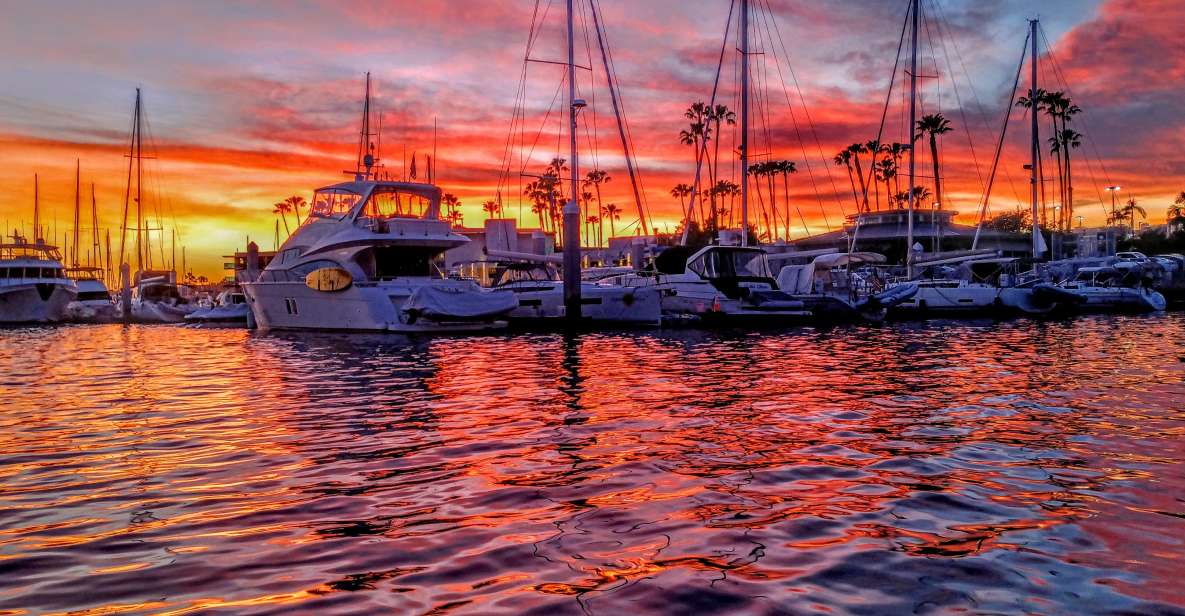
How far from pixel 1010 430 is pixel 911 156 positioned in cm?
3485

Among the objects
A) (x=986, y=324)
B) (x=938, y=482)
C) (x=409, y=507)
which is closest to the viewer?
(x=409, y=507)

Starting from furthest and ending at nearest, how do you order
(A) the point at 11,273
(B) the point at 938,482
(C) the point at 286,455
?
1. (A) the point at 11,273
2. (C) the point at 286,455
3. (B) the point at 938,482

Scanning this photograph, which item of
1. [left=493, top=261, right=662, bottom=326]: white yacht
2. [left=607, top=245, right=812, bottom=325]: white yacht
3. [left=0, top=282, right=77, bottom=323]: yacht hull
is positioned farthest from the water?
[left=0, top=282, right=77, bottom=323]: yacht hull

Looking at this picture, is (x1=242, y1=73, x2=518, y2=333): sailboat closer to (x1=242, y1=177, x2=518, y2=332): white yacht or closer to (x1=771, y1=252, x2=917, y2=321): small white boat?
(x1=242, y1=177, x2=518, y2=332): white yacht

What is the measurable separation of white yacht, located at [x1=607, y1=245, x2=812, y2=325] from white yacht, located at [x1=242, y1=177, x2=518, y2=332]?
23.1 feet

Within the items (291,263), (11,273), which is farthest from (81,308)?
(291,263)

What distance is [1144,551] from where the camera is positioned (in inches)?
167

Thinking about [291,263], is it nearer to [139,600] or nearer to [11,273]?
[139,600]

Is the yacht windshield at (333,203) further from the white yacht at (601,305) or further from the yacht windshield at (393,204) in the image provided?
the white yacht at (601,305)

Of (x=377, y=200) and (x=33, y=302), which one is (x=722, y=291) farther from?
(x=33, y=302)

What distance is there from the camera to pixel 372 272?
93.6 feet

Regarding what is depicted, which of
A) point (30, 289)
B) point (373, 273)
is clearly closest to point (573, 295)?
point (373, 273)

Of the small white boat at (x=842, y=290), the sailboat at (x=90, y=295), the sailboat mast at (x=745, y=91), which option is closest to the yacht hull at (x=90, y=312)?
the sailboat at (x=90, y=295)

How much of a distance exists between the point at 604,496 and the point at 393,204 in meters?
26.0
